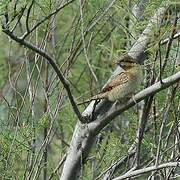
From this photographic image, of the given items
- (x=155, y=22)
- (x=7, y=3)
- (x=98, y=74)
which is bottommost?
(x=155, y=22)

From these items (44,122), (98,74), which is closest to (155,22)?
(44,122)

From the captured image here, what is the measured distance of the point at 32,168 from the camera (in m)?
3.21

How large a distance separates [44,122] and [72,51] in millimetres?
433

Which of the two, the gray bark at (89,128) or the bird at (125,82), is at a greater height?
the bird at (125,82)

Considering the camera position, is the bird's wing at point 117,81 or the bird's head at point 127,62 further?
the bird's wing at point 117,81

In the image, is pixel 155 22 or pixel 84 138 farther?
pixel 84 138

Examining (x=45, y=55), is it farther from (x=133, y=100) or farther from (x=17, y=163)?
(x=17, y=163)

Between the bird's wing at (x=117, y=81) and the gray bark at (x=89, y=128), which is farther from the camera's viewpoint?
the bird's wing at (x=117, y=81)

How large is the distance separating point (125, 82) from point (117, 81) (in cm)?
6

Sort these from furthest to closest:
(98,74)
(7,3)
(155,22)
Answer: (98,74)
(155,22)
(7,3)

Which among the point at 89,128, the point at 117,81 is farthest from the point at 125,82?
the point at 89,128

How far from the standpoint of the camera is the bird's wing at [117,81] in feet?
9.84

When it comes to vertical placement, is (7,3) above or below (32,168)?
above

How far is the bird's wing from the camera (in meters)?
3.00
